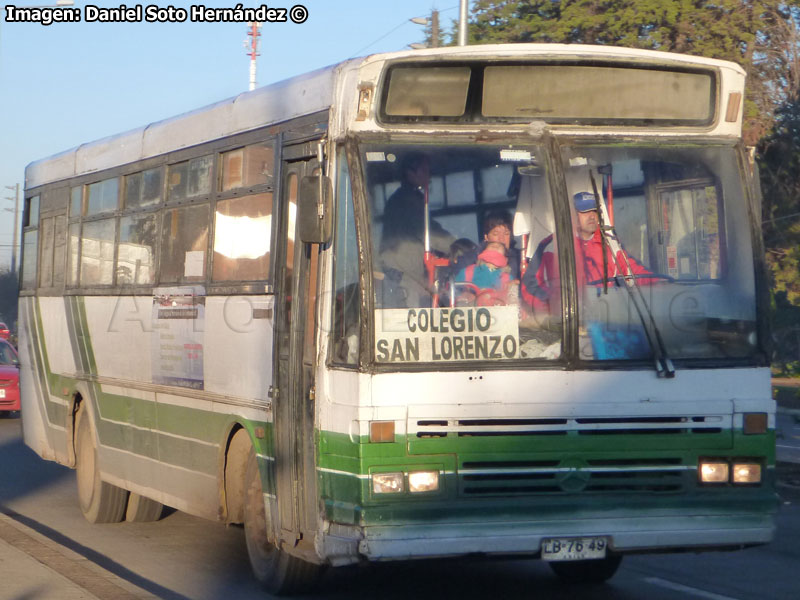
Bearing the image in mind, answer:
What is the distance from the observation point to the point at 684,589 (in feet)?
27.1

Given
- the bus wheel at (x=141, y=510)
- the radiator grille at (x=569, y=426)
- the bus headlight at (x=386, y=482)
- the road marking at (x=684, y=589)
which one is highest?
the radiator grille at (x=569, y=426)

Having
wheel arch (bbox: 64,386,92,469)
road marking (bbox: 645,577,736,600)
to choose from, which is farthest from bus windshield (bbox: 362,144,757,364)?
wheel arch (bbox: 64,386,92,469)

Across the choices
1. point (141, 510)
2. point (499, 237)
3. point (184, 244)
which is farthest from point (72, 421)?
point (499, 237)

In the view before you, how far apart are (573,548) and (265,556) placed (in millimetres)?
2345

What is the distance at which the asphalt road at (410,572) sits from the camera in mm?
8250

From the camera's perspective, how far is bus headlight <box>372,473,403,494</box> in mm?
6504

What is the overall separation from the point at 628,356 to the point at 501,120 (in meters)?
1.47

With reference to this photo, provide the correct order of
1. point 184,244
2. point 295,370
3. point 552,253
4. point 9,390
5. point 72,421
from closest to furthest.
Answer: point 552,253 → point 295,370 → point 184,244 → point 72,421 → point 9,390

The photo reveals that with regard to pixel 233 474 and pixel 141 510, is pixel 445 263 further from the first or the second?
pixel 141 510

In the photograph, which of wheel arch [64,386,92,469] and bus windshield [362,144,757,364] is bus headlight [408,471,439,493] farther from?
wheel arch [64,386,92,469]

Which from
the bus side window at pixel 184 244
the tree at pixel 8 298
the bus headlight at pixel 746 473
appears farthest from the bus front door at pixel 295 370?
the tree at pixel 8 298

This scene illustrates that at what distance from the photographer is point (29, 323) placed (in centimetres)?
1352

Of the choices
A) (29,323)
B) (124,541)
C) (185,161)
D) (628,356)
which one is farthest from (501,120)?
(29,323)

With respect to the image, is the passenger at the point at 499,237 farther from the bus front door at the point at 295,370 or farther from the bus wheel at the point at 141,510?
the bus wheel at the point at 141,510
